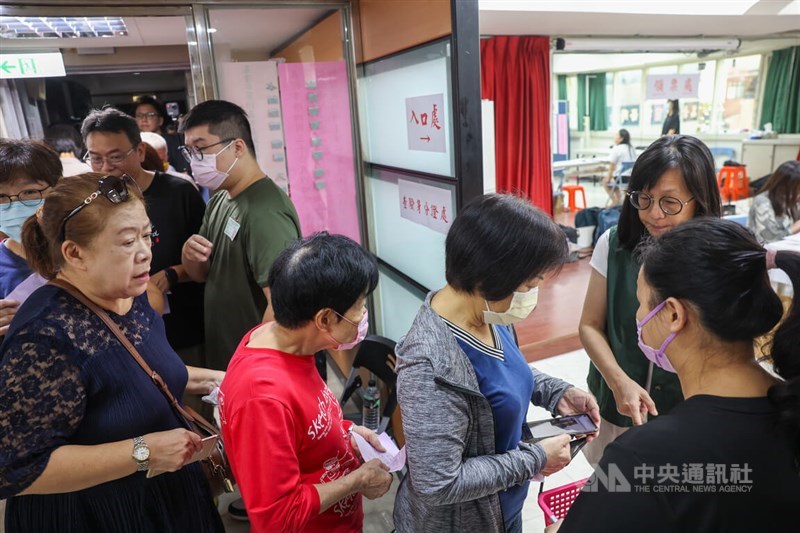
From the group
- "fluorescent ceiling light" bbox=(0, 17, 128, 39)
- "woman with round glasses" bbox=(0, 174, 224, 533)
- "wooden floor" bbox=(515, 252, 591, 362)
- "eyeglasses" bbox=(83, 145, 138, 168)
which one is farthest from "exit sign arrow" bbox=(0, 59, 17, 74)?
"wooden floor" bbox=(515, 252, 591, 362)

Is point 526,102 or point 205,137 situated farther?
point 526,102

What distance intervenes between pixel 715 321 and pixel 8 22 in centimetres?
319

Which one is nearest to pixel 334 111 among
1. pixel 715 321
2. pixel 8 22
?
pixel 8 22

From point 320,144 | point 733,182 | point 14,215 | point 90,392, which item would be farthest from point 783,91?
point 90,392

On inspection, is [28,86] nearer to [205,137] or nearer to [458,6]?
[205,137]

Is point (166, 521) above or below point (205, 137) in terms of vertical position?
below

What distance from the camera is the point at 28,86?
10.2 ft

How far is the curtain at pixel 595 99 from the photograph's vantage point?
12117mm

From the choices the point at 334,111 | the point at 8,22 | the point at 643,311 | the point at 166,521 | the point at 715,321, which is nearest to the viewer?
the point at 715,321

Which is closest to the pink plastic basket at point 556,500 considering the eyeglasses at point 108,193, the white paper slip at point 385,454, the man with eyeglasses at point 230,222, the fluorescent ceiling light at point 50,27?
the white paper slip at point 385,454

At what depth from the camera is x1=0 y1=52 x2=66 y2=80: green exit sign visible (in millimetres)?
2594

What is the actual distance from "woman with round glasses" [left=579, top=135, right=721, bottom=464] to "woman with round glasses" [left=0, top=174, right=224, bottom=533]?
1156 mm

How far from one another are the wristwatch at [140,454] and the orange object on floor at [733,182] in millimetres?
9837

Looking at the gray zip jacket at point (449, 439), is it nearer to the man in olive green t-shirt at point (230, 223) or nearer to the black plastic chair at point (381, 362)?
the man in olive green t-shirt at point (230, 223)
